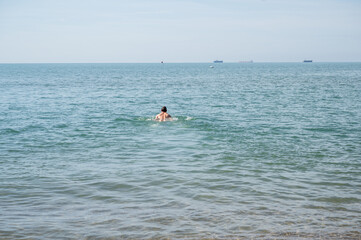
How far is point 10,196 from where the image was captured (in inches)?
425

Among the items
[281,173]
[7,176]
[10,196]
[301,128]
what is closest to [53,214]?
[10,196]

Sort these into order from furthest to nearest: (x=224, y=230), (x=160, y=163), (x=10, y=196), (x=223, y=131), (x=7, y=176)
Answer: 1. (x=223, y=131)
2. (x=160, y=163)
3. (x=7, y=176)
4. (x=10, y=196)
5. (x=224, y=230)


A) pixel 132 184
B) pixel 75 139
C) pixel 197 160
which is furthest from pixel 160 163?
pixel 75 139

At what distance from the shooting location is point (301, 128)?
22.0 metres

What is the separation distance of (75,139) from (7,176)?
21.5 ft

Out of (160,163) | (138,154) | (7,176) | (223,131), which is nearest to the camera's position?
(7,176)

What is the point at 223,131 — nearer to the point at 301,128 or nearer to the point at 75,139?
the point at 301,128

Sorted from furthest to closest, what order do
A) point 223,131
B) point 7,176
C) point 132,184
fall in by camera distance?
point 223,131 → point 7,176 → point 132,184

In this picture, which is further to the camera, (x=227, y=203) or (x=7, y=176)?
(x=7, y=176)

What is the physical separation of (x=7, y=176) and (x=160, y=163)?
18.4 ft

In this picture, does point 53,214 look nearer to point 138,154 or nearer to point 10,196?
point 10,196

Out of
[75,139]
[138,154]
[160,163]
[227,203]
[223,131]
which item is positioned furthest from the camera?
[223,131]

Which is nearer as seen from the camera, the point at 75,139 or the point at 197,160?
the point at 197,160

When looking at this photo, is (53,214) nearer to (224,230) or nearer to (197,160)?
(224,230)
